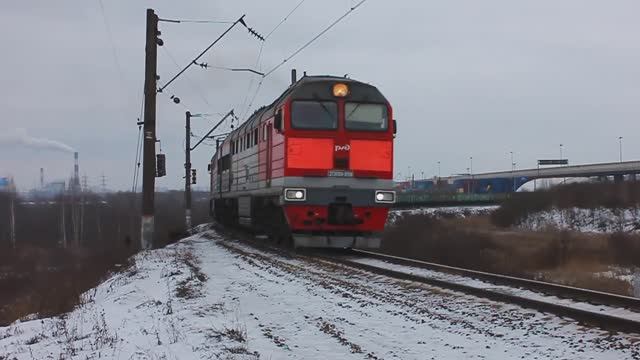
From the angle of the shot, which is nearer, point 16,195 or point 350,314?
point 350,314

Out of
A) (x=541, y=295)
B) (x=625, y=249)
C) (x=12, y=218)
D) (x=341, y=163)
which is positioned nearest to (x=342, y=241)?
(x=341, y=163)

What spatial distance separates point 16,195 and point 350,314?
279 ft

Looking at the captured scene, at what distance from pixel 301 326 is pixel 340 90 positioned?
9.16 metres

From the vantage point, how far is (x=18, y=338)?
28.9 feet

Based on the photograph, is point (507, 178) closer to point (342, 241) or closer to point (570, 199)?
point (570, 199)

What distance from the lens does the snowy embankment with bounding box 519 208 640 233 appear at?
54372mm

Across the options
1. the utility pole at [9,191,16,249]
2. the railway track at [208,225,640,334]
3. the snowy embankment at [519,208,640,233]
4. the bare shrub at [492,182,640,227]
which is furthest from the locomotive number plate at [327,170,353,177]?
the utility pole at [9,191,16,249]

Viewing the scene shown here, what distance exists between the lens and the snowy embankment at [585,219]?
54.4 m

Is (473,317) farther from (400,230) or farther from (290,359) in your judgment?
(400,230)

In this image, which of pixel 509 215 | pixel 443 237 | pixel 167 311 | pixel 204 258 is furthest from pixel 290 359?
pixel 509 215

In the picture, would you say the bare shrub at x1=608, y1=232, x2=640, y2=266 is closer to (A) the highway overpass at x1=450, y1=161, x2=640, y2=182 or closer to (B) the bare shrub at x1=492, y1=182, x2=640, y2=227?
(B) the bare shrub at x1=492, y1=182, x2=640, y2=227

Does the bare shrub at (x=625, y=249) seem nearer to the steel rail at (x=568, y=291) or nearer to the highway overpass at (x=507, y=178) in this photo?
the steel rail at (x=568, y=291)

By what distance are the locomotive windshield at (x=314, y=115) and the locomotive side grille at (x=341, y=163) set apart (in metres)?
0.81

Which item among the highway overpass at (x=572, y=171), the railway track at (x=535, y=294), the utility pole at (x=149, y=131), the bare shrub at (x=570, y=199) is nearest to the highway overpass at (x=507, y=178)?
the highway overpass at (x=572, y=171)
